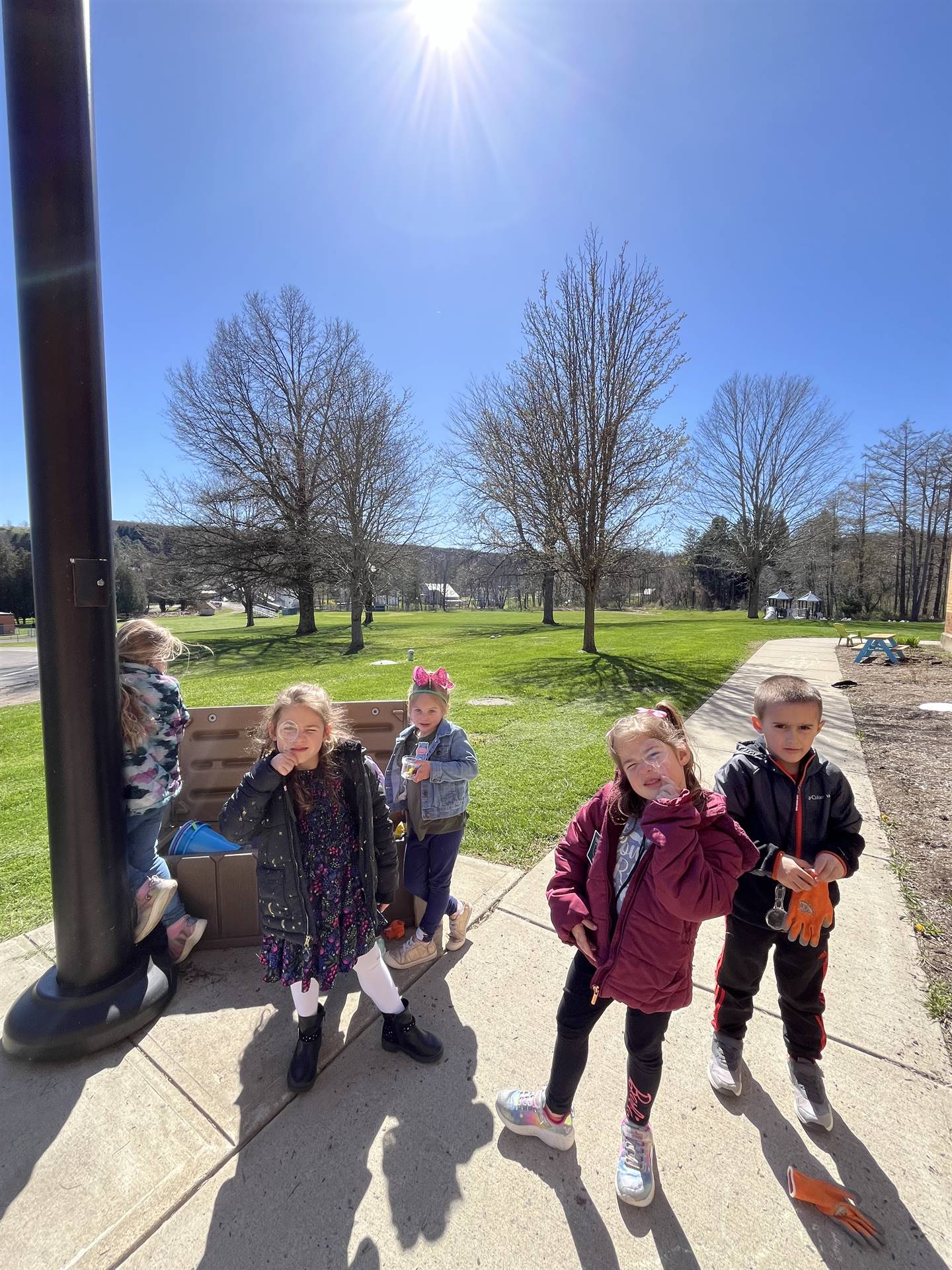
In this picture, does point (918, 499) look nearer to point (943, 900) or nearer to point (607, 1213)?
point (943, 900)

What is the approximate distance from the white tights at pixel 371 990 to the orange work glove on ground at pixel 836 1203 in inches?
53.4

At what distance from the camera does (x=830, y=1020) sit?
2.34m

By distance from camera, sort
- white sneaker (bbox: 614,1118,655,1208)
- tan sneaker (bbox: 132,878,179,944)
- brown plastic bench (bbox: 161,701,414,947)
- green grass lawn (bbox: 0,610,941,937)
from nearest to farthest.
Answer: white sneaker (bbox: 614,1118,655,1208)
tan sneaker (bbox: 132,878,179,944)
brown plastic bench (bbox: 161,701,414,947)
green grass lawn (bbox: 0,610,941,937)

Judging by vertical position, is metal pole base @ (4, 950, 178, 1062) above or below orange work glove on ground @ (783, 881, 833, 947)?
below

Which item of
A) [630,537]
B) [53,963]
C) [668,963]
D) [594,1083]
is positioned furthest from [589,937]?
[630,537]

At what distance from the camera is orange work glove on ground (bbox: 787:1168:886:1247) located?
5.04ft

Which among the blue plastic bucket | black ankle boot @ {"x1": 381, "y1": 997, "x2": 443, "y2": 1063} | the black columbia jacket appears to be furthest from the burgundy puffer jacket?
the blue plastic bucket

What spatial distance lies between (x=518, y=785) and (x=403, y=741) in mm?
2557

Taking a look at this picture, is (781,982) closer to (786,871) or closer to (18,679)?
(786,871)

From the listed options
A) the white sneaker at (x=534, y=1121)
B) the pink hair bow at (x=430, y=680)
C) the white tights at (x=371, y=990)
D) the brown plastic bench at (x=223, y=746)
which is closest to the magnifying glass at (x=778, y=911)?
the white sneaker at (x=534, y=1121)

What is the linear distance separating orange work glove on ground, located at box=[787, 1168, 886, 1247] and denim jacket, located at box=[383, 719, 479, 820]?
1611mm

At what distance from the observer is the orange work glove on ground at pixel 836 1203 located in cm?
154

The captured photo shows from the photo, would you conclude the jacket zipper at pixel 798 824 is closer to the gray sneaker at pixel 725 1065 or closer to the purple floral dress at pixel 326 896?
the gray sneaker at pixel 725 1065

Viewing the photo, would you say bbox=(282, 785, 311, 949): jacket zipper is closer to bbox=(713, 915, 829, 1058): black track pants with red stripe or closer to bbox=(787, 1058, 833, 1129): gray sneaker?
bbox=(713, 915, 829, 1058): black track pants with red stripe
